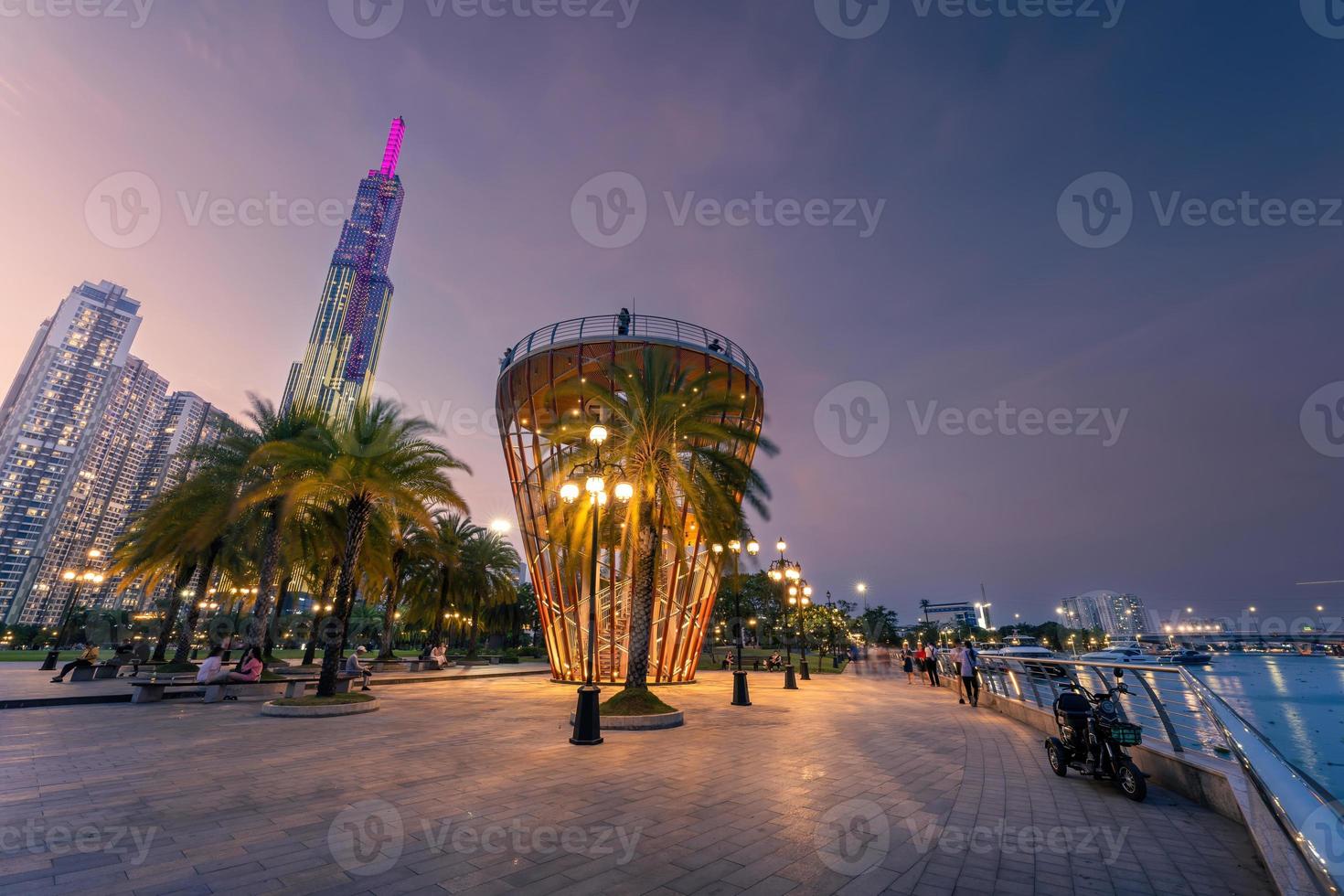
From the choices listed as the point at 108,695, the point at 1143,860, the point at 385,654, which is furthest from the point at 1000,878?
the point at 385,654

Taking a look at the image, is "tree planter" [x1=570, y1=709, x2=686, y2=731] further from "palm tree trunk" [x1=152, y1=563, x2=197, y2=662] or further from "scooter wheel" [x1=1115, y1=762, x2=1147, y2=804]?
"palm tree trunk" [x1=152, y1=563, x2=197, y2=662]

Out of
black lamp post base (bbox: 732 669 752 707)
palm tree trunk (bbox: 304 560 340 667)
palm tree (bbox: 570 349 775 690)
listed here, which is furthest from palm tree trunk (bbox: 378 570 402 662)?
black lamp post base (bbox: 732 669 752 707)

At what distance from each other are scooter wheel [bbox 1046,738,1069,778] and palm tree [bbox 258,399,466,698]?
51.7ft

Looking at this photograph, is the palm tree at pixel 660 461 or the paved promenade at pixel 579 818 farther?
the palm tree at pixel 660 461

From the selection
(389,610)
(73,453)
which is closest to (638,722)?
(389,610)

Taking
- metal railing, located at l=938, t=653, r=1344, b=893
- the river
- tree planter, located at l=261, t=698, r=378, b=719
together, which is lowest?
the river

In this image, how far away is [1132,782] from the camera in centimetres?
627

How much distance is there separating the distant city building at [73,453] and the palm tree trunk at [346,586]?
110 meters

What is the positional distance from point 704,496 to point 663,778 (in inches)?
329

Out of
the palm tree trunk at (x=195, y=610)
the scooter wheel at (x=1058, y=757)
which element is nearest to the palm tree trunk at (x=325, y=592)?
the palm tree trunk at (x=195, y=610)

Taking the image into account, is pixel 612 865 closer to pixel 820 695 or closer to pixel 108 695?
pixel 820 695

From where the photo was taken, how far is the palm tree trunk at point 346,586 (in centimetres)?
1375

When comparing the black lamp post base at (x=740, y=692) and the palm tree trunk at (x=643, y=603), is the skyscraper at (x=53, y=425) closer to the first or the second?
the palm tree trunk at (x=643, y=603)

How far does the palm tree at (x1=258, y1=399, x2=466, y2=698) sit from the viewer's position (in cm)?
1542
